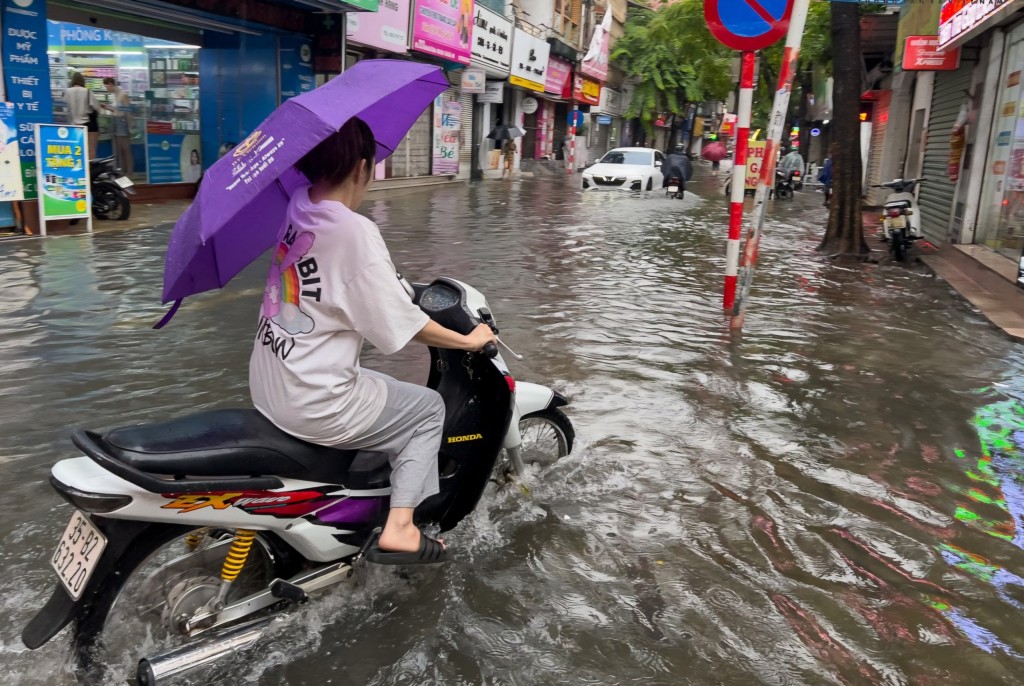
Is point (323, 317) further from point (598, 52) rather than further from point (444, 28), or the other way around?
point (598, 52)

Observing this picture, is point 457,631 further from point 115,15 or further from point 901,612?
point 115,15

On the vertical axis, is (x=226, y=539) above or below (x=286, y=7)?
below

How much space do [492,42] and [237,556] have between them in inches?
1022

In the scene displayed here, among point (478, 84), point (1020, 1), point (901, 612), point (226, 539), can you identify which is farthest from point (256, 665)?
point (478, 84)

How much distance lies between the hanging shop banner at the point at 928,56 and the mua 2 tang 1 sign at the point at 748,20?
8.53 metres

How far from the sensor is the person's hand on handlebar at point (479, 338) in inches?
109

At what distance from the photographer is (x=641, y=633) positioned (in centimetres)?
284

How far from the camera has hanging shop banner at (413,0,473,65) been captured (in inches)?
816

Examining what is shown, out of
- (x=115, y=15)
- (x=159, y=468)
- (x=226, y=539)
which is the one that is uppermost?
(x=115, y=15)

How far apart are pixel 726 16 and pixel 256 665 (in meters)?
5.71

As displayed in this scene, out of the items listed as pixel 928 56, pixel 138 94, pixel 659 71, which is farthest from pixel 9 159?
pixel 659 71

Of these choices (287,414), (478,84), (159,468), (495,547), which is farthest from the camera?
(478,84)

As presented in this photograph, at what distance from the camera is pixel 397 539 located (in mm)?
2703

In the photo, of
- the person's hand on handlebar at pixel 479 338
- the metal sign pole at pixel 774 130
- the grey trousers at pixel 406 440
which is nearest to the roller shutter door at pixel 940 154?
the metal sign pole at pixel 774 130
